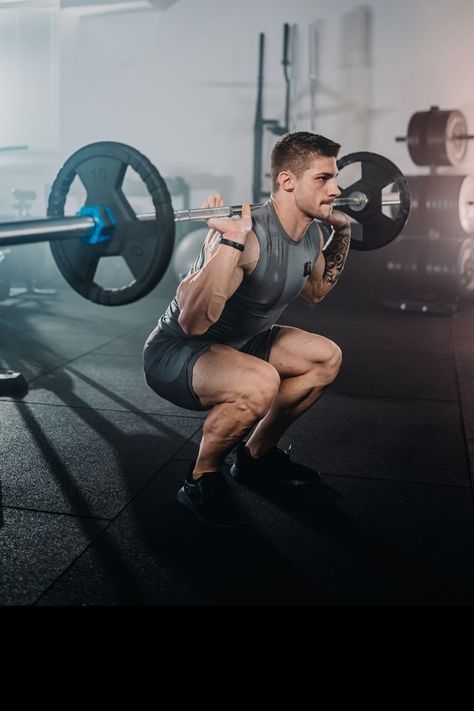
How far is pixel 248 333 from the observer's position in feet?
6.53

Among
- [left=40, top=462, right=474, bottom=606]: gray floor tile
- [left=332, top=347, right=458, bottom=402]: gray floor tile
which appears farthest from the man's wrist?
Answer: [left=332, top=347, right=458, bottom=402]: gray floor tile

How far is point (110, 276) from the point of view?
570cm

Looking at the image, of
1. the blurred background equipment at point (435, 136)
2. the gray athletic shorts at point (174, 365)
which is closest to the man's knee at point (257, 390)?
the gray athletic shorts at point (174, 365)

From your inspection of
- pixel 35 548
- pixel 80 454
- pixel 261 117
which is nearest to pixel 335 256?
pixel 80 454

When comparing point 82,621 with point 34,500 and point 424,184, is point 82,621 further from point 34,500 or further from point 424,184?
point 424,184

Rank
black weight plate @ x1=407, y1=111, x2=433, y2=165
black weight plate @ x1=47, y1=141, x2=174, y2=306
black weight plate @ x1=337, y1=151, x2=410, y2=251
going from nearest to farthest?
black weight plate @ x1=47, y1=141, x2=174, y2=306, black weight plate @ x1=337, y1=151, x2=410, y2=251, black weight plate @ x1=407, y1=111, x2=433, y2=165

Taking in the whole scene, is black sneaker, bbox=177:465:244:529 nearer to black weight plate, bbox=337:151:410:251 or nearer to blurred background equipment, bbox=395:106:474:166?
black weight plate, bbox=337:151:410:251

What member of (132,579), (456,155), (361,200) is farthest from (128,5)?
(132,579)

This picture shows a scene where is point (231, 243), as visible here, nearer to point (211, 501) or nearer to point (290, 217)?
point (290, 217)

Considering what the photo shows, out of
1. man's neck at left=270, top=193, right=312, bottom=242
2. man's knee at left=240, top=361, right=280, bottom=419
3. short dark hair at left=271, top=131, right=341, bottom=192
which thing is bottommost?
man's knee at left=240, top=361, right=280, bottom=419

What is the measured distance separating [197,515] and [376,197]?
1.15 metres

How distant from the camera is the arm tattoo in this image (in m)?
2.19

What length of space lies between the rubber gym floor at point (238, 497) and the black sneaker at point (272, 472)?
0.05 metres

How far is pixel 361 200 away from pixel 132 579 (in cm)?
137
